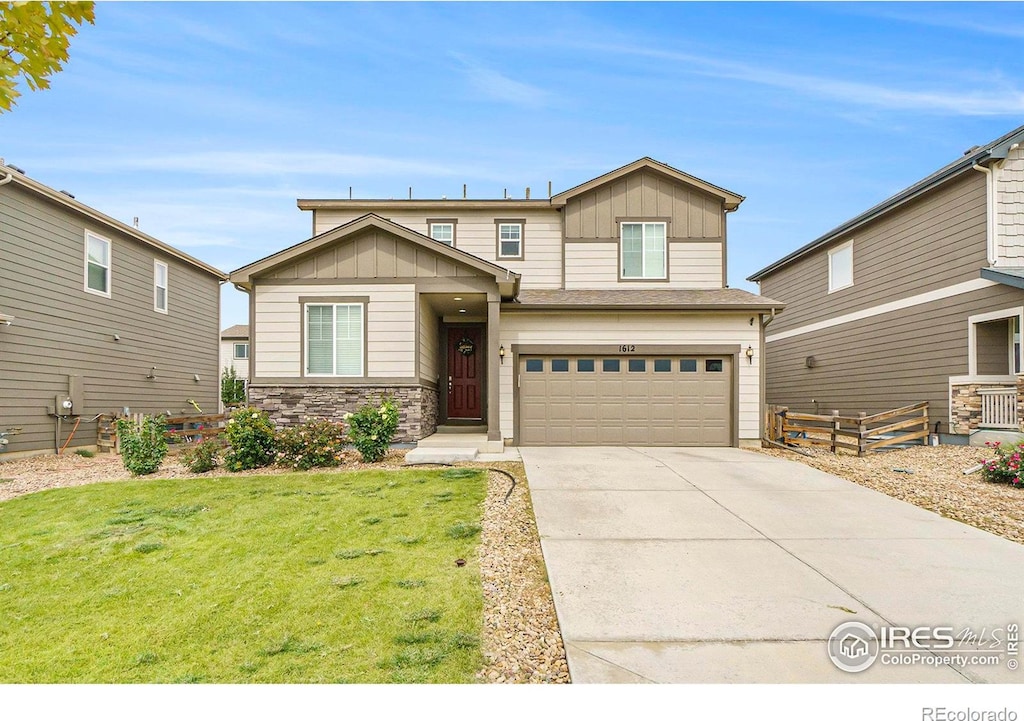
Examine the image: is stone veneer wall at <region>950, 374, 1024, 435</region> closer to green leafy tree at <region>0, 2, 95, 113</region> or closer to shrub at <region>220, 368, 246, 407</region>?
green leafy tree at <region>0, 2, 95, 113</region>

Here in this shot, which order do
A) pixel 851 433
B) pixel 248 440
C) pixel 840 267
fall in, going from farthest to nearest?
pixel 840 267 < pixel 851 433 < pixel 248 440

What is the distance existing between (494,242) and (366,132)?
4.13 metres

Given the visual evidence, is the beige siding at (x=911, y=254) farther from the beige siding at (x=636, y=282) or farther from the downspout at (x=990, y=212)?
the beige siding at (x=636, y=282)

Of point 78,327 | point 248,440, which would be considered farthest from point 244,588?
point 78,327

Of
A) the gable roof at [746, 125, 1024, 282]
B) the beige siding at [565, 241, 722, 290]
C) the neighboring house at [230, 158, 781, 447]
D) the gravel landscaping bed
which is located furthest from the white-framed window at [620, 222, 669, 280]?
the gable roof at [746, 125, 1024, 282]

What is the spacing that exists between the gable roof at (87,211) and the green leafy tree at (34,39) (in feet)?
37.7

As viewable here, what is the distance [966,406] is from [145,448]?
53.2 feet

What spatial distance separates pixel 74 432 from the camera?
519 inches

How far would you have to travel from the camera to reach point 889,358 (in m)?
14.7

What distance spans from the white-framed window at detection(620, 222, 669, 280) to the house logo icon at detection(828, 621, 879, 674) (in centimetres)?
1126

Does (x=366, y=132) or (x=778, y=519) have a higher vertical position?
(x=366, y=132)

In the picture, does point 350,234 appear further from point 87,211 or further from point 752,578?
point 752,578
